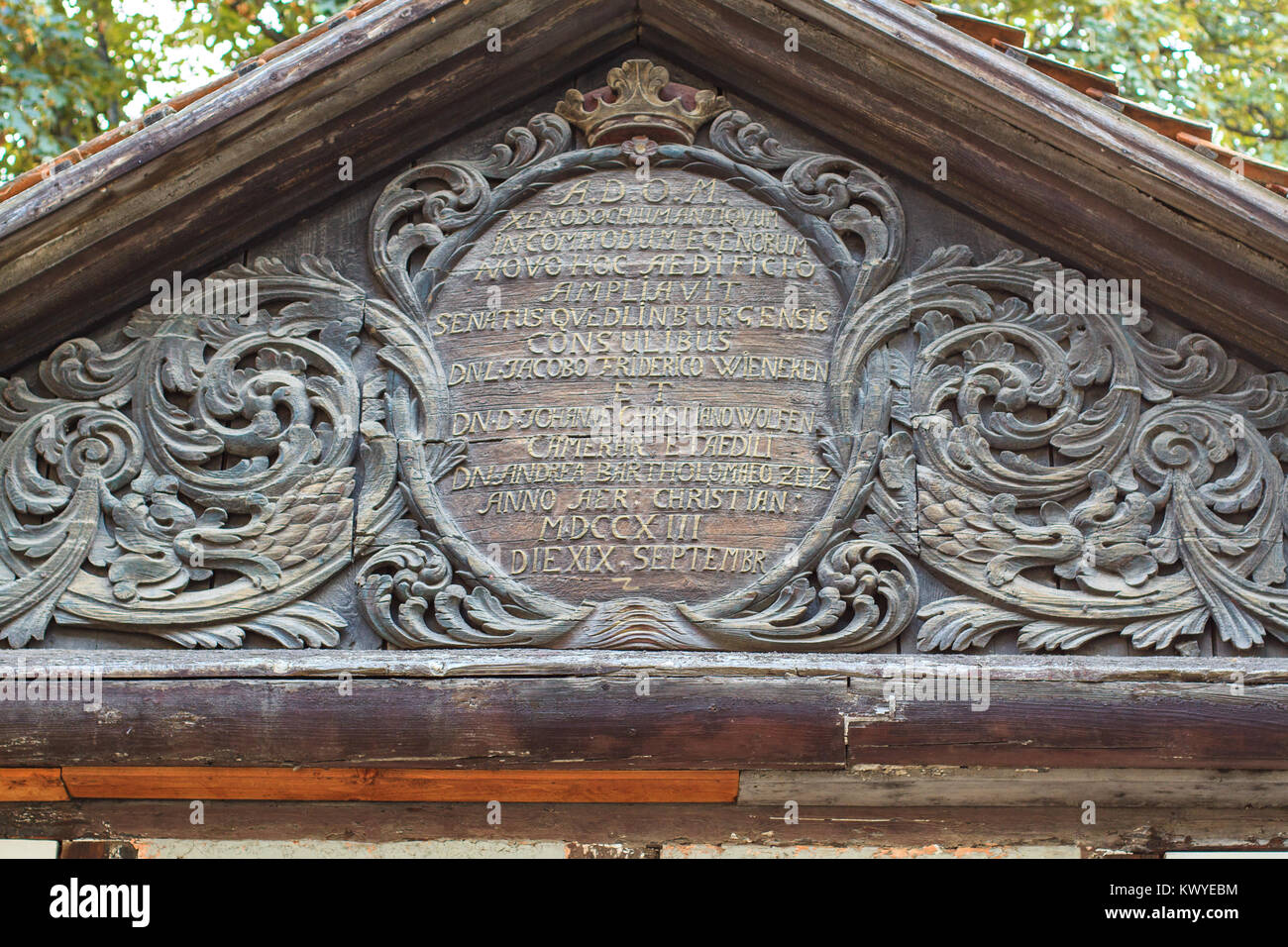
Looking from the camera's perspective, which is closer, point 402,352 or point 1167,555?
point 1167,555

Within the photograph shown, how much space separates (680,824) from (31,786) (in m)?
1.69

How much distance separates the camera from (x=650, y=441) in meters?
4.05

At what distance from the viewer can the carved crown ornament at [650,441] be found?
12.7 feet

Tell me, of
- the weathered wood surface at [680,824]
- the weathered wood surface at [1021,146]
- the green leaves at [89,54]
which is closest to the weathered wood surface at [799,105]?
the weathered wood surface at [1021,146]

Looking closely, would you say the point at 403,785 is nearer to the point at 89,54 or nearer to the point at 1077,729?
the point at 1077,729

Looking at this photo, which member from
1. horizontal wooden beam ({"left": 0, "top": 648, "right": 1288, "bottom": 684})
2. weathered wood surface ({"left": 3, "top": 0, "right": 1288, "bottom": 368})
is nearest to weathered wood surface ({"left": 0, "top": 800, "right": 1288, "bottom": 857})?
horizontal wooden beam ({"left": 0, "top": 648, "right": 1288, "bottom": 684})

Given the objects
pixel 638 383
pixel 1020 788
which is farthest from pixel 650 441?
pixel 1020 788

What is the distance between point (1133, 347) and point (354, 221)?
2306mm

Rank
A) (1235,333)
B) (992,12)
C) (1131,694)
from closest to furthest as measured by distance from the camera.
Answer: (1131,694)
(1235,333)
(992,12)

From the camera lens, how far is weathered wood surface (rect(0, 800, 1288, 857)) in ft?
12.7

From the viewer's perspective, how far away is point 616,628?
12.5 feet
